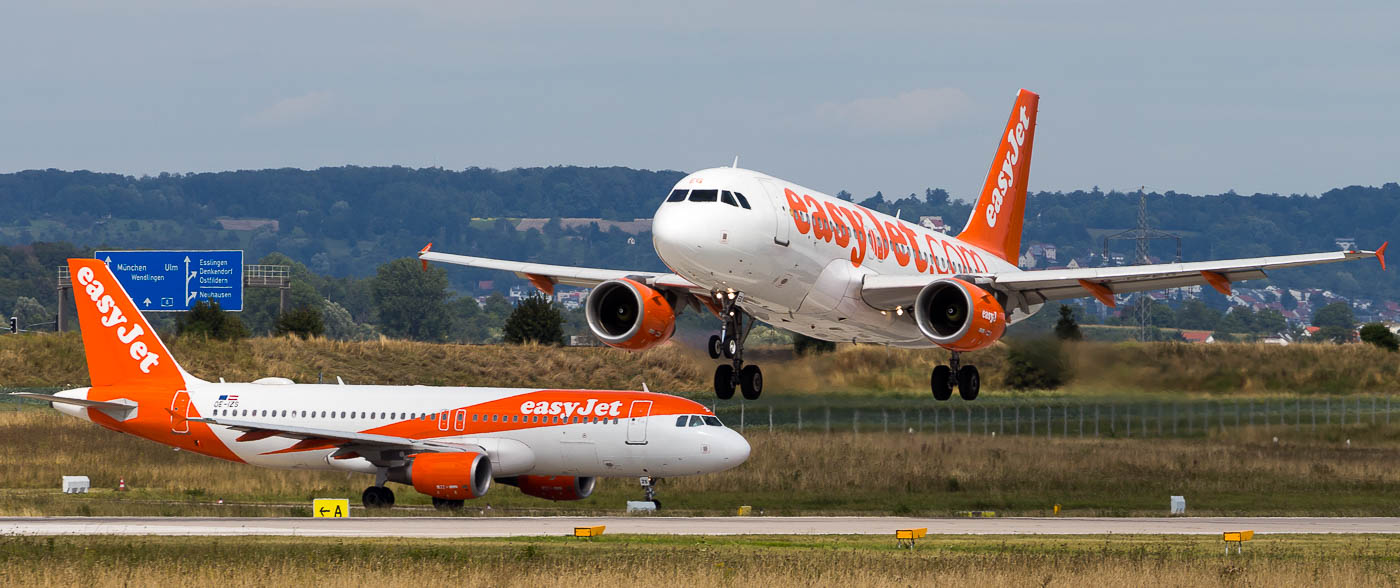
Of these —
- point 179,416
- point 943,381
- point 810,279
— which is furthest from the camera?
point 179,416

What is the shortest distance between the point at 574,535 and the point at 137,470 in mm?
23612

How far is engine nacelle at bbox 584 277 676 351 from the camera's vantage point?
128 ft

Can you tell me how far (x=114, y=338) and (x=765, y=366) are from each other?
67.1 ft

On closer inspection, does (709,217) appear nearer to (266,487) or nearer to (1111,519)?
(1111,519)

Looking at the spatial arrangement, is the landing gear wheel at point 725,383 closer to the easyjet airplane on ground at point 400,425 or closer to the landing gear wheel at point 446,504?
the easyjet airplane on ground at point 400,425

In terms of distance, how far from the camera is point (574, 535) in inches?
1570

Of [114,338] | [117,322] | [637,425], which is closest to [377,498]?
[637,425]

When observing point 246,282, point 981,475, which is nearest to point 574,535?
point 981,475

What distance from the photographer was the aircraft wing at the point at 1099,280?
38.7m

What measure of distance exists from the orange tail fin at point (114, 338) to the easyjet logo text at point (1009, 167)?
2486 centimetres

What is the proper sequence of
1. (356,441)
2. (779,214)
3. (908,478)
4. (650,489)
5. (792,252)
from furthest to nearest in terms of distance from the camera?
(908,478)
(650,489)
(356,441)
(792,252)
(779,214)

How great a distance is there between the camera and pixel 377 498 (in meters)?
51.0

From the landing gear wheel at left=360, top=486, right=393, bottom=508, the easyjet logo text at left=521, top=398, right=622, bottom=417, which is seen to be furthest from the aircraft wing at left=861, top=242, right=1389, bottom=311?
the landing gear wheel at left=360, top=486, right=393, bottom=508

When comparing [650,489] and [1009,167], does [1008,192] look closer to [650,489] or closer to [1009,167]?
[1009,167]
